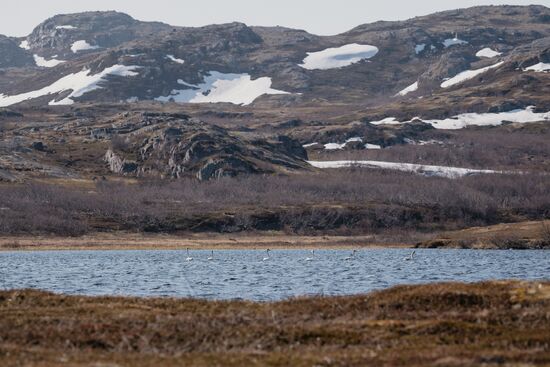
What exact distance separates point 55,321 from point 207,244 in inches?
6215

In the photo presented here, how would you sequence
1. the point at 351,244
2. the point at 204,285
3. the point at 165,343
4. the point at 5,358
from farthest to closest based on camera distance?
the point at 351,244
the point at 204,285
the point at 165,343
the point at 5,358

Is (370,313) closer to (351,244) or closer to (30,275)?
(30,275)

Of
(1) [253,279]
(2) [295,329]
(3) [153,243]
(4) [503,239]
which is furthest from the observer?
(3) [153,243]

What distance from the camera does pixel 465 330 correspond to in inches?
1134

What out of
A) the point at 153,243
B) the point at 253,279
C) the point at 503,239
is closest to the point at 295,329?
the point at 253,279

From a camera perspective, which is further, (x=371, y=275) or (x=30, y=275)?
(x=30, y=275)

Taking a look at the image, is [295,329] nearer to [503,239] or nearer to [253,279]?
[253,279]

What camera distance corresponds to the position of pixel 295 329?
29281 mm

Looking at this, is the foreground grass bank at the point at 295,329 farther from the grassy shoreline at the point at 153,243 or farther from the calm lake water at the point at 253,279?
the grassy shoreline at the point at 153,243

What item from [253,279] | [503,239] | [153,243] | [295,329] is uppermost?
[295,329]

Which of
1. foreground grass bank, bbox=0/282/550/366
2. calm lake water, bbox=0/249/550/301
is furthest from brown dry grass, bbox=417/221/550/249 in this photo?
foreground grass bank, bbox=0/282/550/366

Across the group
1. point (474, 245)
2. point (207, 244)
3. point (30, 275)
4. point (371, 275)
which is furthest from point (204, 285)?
point (207, 244)

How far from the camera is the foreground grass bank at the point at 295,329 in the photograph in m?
25.0

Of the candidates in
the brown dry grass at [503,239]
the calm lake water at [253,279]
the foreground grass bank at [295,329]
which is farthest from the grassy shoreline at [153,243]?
the foreground grass bank at [295,329]
